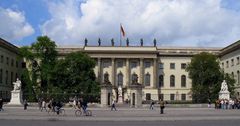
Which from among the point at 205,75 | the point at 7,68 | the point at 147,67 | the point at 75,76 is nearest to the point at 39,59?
the point at 7,68

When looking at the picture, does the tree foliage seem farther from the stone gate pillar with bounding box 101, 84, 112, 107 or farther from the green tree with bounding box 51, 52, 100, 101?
the stone gate pillar with bounding box 101, 84, 112, 107

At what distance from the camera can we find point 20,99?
6294 cm

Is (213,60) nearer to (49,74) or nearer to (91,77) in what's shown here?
(91,77)

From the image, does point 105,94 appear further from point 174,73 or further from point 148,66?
point 174,73

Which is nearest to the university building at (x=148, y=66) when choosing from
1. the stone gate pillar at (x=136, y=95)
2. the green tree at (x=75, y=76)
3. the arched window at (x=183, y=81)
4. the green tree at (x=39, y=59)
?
the arched window at (x=183, y=81)

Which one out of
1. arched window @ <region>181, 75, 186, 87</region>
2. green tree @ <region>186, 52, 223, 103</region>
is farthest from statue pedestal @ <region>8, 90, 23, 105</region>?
arched window @ <region>181, 75, 186, 87</region>

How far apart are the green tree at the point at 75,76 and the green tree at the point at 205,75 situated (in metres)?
19.4

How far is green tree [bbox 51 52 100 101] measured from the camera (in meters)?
88.6

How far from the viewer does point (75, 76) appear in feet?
300

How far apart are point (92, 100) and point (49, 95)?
21.6 feet

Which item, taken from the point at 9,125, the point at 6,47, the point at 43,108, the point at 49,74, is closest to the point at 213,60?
the point at 49,74

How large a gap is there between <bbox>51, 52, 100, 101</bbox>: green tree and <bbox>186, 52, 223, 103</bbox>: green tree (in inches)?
762

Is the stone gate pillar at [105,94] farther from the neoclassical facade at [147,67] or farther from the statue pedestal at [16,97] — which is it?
the neoclassical facade at [147,67]

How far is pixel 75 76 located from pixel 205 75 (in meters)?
25.5
